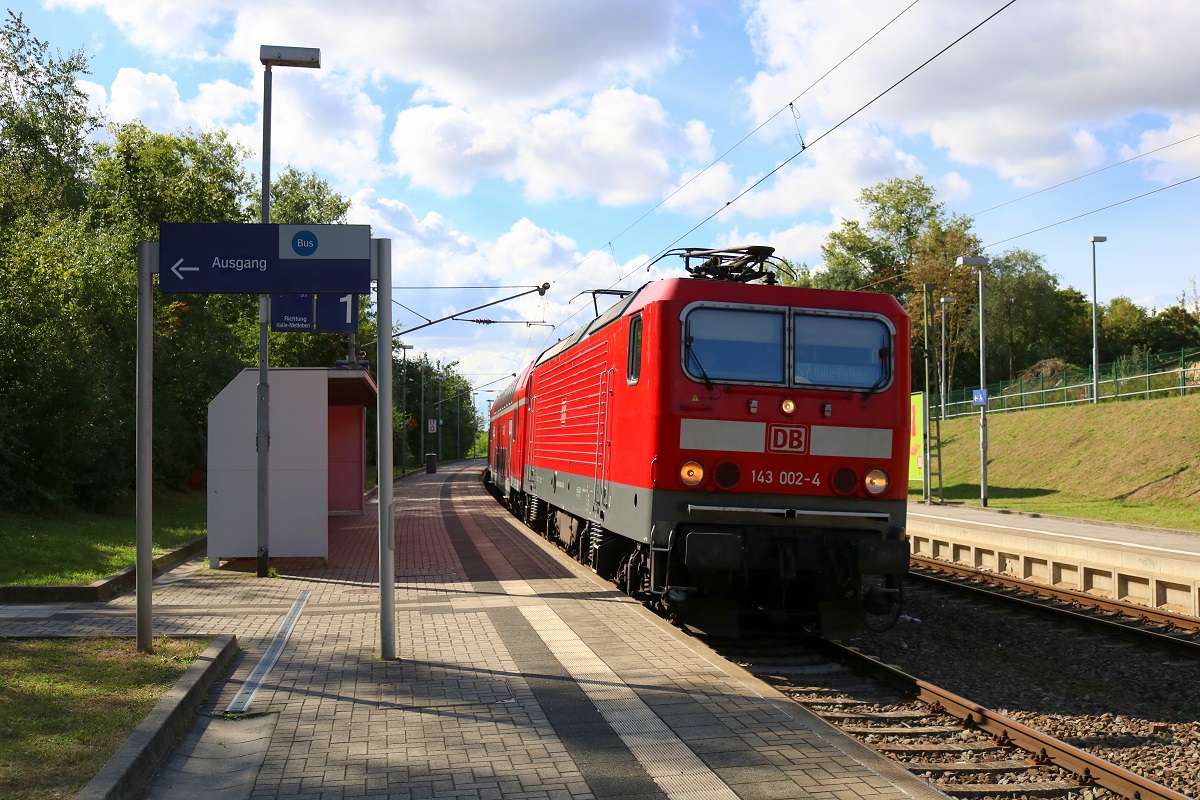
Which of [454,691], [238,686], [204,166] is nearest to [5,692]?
[238,686]

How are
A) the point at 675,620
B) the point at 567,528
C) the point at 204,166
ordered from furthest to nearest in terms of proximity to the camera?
the point at 204,166 < the point at 567,528 < the point at 675,620

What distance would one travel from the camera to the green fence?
35062 millimetres

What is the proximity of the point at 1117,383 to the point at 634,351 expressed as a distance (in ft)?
112

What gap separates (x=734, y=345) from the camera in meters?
8.78

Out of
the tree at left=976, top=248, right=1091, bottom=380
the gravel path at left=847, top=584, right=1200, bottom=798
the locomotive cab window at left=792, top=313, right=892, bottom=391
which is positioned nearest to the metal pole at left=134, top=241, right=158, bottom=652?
the locomotive cab window at left=792, top=313, right=892, bottom=391

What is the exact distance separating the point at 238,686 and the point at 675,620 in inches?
157

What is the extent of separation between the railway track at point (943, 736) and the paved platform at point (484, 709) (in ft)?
1.26

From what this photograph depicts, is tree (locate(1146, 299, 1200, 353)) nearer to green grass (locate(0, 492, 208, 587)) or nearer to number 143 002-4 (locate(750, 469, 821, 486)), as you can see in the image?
green grass (locate(0, 492, 208, 587))

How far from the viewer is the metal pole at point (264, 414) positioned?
13719 mm

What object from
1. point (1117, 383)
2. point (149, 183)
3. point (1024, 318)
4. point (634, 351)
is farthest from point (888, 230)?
point (634, 351)

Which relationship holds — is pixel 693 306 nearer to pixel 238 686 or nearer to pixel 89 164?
pixel 238 686

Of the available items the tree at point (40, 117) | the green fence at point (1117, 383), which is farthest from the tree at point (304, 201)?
the green fence at point (1117, 383)

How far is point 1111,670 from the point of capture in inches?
355

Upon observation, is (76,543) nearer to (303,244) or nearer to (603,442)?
(603,442)
